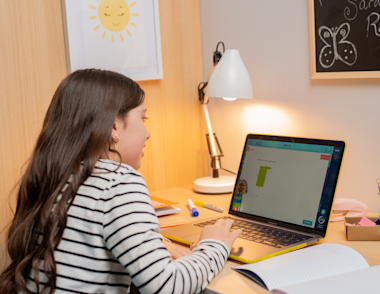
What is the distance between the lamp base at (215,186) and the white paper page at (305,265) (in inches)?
25.6

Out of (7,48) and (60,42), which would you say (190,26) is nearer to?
(60,42)

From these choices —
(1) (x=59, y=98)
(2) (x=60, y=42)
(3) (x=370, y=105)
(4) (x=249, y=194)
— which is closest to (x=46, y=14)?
(2) (x=60, y=42)

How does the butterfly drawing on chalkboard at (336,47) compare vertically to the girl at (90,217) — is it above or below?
above

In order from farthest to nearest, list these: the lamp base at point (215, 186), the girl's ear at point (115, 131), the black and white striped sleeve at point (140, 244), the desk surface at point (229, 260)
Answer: the lamp base at point (215, 186)
the girl's ear at point (115, 131)
the desk surface at point (229, 260)
the black and white striped sleeve at point (140, 244)

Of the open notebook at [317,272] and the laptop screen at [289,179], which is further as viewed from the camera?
the laptop screen at [289,179]

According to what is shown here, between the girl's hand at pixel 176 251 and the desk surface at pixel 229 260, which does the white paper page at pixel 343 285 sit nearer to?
the desk surface at pixel 229 260

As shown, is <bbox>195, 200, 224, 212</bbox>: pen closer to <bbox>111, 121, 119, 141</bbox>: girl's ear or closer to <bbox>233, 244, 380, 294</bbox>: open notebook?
<bbox>233, 244, 380, 294</bbox>: open notebook

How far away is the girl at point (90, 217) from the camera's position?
2.45ft

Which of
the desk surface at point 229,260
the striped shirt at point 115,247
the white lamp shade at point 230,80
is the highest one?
the white lamp shade at point 230,80

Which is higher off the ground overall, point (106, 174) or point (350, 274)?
point (106, 174)

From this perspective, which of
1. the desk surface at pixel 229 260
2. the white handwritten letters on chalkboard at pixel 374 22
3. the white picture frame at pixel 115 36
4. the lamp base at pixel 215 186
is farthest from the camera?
the lamp base at pixel 215 186

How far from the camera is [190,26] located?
1769 millimetres

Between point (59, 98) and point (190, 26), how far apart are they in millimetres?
1007

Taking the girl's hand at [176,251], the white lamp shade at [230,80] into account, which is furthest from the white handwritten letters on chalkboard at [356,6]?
the girl's hand at [176,251]
